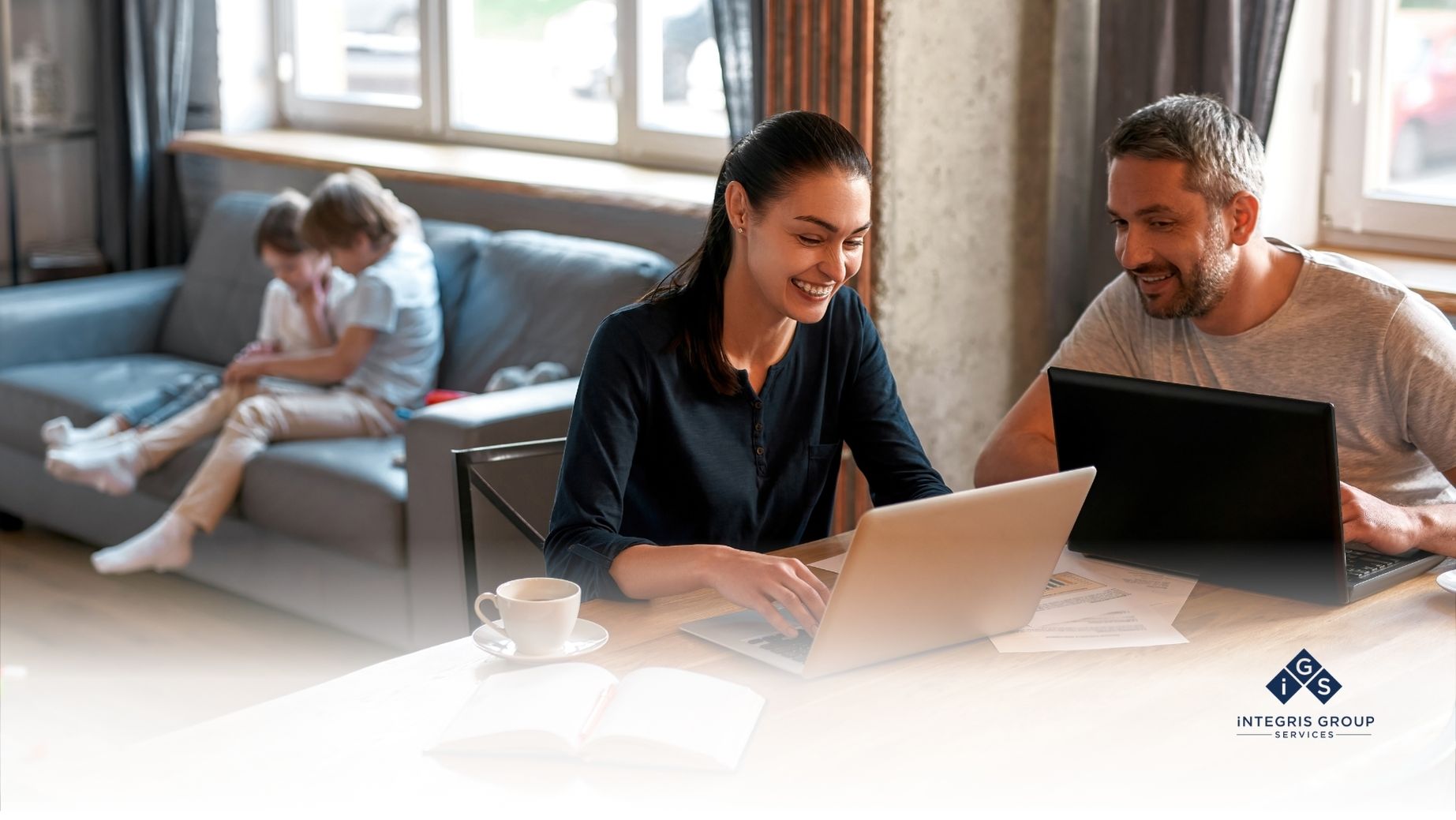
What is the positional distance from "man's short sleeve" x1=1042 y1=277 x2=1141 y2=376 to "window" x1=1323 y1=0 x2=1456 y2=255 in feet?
3.85

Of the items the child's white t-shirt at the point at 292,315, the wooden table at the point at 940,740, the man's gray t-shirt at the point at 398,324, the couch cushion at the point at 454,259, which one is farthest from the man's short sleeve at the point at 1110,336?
the child's white t-shirt at the point at 292,315

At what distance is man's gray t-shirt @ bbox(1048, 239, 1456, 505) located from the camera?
1.82m

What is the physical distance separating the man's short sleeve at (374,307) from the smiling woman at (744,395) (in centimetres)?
168

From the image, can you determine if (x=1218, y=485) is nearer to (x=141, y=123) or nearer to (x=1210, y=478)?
(x=1210, y=478)

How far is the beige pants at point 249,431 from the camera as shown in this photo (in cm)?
331

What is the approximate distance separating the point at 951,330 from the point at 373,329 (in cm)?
135

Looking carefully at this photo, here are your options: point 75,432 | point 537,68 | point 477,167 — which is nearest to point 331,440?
point 75,432

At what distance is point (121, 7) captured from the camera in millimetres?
4781

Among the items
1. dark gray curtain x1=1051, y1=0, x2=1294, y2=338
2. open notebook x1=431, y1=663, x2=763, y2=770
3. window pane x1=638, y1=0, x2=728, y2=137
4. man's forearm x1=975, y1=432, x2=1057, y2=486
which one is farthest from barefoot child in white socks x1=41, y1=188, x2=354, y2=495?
open notebook x1=431, y1=663, x2=763, y2=770

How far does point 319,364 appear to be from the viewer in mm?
3471

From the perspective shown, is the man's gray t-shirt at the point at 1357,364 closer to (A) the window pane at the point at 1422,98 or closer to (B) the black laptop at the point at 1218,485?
(B) the black laptop at the point at 1218,485

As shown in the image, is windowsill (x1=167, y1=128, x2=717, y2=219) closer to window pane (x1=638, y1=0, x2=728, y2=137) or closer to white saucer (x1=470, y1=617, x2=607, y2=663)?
window pane (x1=638, y1=0, x2=728, y2=137)

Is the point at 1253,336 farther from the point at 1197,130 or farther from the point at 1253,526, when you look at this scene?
the point at 1253,526

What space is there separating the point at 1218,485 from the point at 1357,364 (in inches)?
17.1
